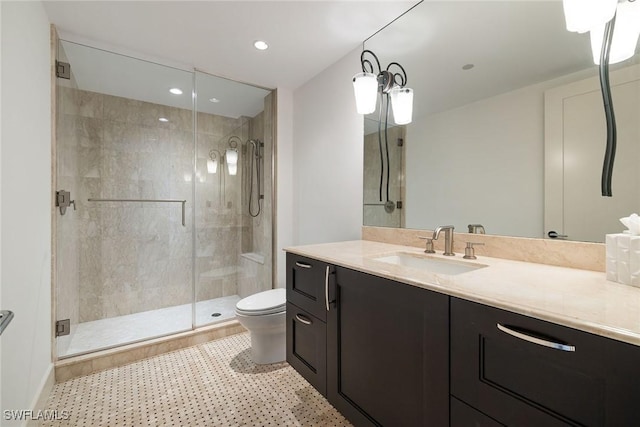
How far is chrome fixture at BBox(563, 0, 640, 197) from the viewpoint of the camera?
0.93m

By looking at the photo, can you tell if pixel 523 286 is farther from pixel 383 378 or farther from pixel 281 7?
pixel 281 7

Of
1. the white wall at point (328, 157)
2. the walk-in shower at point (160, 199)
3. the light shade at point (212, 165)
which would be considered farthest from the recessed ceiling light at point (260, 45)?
the light shade at point (212, 165)

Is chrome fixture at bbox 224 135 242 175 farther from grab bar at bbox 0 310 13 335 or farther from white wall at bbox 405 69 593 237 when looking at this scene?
grab bar at bbox 0 310 13 335

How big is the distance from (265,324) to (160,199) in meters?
1.73

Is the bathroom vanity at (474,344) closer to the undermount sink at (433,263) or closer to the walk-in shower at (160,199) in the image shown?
the undermount sink at (433,263)

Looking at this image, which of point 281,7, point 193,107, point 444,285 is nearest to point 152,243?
point 193,107

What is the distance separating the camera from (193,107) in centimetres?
254

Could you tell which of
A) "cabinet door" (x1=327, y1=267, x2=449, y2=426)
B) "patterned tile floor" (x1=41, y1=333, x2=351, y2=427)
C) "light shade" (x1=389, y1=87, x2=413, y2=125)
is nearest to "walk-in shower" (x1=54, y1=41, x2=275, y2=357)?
"patterned tile floor" (x1=41, y1=333, x2=351, y2=427)

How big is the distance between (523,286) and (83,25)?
2747 mm

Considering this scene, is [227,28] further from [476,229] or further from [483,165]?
[476,229]

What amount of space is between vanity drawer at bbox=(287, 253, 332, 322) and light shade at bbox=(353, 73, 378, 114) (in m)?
1.00

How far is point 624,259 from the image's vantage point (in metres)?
0.86

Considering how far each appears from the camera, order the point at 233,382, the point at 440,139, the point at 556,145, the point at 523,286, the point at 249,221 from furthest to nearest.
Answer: the point at 249,221
the point at 233,382
the point at 440,139
the point at 556,145
the point at 523,286

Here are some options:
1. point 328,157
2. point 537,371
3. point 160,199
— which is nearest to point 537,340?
point 537,371
